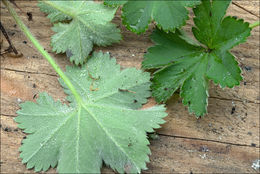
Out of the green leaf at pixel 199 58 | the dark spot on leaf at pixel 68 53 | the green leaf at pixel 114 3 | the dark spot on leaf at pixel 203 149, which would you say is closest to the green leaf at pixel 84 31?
the dark spot on leaf at pixel 68 53

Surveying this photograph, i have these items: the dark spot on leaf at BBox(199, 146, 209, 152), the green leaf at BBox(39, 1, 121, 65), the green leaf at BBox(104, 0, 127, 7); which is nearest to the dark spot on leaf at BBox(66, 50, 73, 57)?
the green leaf at BBox(39, 1, 121, 65)

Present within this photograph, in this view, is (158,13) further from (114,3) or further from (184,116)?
(184,116)

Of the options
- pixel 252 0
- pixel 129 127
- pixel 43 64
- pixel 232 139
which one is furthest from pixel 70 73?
pixel 252 0

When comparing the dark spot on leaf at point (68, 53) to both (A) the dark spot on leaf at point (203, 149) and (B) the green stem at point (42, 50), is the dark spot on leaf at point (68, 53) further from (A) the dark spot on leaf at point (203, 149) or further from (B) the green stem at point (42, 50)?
(A) the dark spot on leaf at point (203, 149)

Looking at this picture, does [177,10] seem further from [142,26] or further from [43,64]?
[43,64]

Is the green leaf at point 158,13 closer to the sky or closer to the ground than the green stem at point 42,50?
closer to the sky
